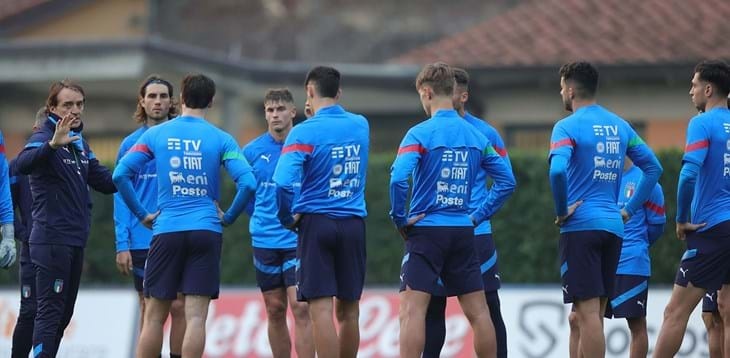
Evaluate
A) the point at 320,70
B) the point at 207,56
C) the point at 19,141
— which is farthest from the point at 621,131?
the point at 19,141

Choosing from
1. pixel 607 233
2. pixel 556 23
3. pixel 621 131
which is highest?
pixel 556 23

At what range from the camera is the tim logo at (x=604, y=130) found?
36.4 ft

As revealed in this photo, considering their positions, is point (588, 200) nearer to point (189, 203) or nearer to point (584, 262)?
point (584, 262)

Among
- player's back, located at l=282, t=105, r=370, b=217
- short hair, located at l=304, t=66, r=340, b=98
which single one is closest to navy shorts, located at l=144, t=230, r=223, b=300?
player's back, located at l=282, t=105, r=370, b=217

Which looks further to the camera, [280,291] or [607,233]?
[280,291]

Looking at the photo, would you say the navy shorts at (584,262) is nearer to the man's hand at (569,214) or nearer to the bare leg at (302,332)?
the man's hand at (569,214)

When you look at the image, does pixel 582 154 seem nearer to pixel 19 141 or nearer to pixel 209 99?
pixel 209 99

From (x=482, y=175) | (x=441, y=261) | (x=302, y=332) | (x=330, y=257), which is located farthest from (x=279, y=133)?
(x=441, y=261)

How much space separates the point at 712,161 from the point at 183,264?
4.41m

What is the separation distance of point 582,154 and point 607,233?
2.19 feet

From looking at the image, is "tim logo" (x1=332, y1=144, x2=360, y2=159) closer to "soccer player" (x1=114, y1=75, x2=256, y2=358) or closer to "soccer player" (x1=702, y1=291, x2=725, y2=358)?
"soccer player" (x1=114, y1=75, x2=256, y2=358)

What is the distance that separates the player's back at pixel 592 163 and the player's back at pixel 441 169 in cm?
76

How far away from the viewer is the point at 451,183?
35.6 ft

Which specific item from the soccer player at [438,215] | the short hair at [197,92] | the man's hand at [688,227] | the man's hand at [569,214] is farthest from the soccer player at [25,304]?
the man's hand at [688,227]
